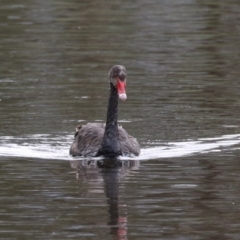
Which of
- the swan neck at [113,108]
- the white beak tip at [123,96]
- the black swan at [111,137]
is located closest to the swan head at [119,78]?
the black swan at [111,137]

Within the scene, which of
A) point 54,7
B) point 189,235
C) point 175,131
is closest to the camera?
point 189,235

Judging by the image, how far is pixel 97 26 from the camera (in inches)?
938

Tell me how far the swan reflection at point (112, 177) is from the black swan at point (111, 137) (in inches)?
6.6

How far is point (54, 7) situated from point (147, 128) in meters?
12.1

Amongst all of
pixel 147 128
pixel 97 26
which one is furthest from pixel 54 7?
pixel 147 128

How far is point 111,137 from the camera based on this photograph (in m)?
12.8

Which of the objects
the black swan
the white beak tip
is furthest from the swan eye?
the white beak tip

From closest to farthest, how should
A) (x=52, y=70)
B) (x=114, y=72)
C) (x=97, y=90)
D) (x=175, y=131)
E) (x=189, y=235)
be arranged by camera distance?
(x=189, y=235) → (x=114, y=72) → (x=175, y=131) → (x=97, y=90) → (x=52, y=70)

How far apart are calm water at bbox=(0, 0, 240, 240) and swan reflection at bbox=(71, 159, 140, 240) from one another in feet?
0.04

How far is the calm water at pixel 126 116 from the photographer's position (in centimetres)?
967

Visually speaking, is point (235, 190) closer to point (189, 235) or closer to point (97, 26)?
point (189, 235)

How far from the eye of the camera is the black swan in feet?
41.7

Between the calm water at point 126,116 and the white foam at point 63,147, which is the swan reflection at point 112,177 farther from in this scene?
the white foam at point 63,147

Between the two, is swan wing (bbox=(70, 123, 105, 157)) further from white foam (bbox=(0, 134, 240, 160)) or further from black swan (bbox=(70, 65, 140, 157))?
white foam (bbox=(0, 134, 240, 160))
